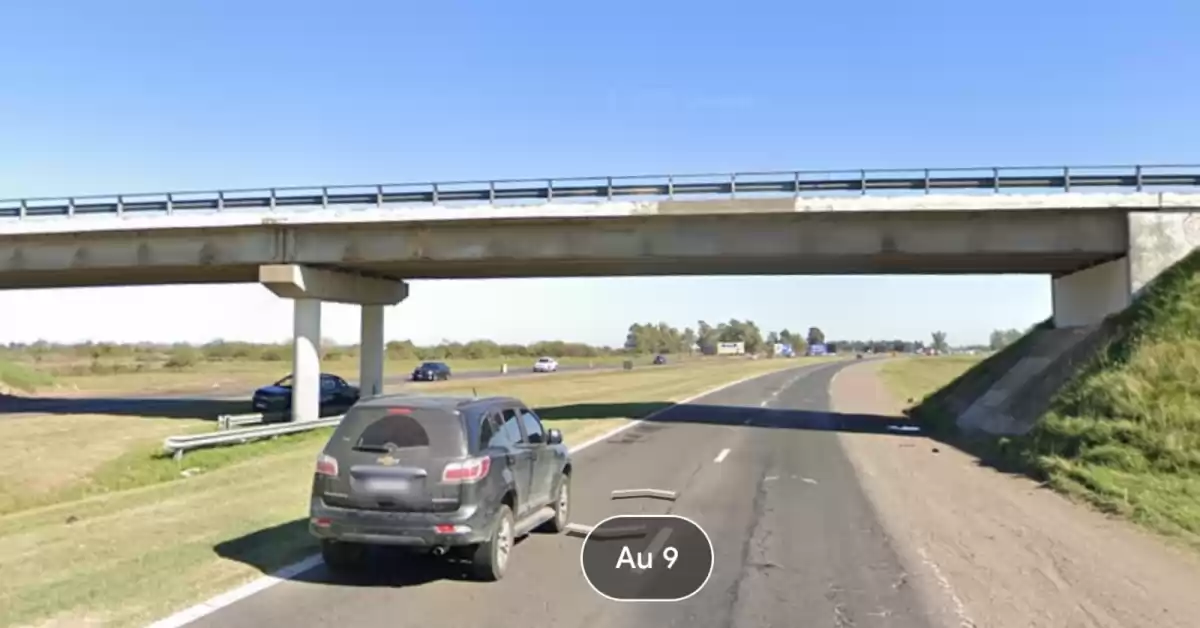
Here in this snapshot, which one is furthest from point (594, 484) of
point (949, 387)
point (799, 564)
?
point (949, 387)

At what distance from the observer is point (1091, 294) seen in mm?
29500

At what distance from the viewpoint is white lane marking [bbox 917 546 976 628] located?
279 inches

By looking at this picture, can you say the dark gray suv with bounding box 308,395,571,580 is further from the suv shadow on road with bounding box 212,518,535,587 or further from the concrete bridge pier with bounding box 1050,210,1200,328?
the concrete bridge pier with bounding box 1050,210,1200,328

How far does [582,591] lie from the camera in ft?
26.5

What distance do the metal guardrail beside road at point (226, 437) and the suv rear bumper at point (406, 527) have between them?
14.5 meters

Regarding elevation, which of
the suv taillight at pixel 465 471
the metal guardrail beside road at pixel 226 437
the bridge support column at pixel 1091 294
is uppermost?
the bridge support column at pixel 1091 294

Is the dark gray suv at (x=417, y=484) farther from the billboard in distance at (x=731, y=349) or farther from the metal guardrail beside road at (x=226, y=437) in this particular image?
the billboard in distance at (x=731, y=349)

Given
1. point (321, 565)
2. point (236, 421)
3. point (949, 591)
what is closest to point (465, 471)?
point (321, 565)

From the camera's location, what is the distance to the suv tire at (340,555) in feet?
28.4

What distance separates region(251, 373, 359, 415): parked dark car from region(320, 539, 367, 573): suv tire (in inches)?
923

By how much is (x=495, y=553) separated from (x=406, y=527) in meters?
0.85

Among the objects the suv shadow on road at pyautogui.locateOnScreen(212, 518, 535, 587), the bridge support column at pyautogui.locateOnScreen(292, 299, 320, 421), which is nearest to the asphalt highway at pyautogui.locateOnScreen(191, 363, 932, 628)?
the suv shadow on road at pyautogui.locateOnScreen(212, 518, 535, 587)

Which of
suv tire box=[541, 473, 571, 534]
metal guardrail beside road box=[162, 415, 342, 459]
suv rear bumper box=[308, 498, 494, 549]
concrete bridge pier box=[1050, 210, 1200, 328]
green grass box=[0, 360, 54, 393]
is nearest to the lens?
suv rear bumper box=[308, 498, 494, 549]

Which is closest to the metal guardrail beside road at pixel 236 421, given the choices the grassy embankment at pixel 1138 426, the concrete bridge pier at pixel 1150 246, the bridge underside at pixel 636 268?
Answer: the bridge underside at pixel 636 268
